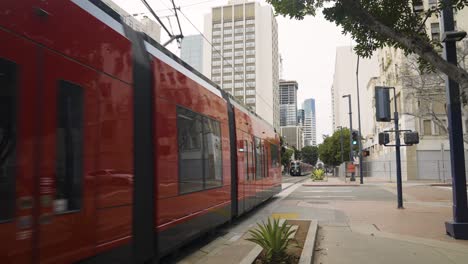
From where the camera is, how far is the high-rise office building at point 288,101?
138 m

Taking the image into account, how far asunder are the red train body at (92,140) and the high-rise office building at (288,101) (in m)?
128

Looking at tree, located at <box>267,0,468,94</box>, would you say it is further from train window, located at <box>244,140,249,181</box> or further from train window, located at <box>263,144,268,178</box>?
train window, located at <box>263,144,268,178</box>

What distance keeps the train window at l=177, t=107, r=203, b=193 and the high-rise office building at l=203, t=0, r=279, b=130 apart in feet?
8.23

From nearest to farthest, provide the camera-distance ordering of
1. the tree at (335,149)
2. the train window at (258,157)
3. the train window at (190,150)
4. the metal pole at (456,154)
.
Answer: the train window at (190,150) → the metal pole at (456,154) → the train window at (258,157) → the tree at (335,149)

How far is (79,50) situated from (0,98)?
3.81 feet


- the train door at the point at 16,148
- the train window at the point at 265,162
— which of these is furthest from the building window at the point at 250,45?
the train door at the point at 16,148

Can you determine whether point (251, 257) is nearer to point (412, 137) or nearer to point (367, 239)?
point (367, 239)

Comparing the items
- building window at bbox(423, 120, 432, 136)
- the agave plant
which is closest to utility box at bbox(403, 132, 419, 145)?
the agave plant

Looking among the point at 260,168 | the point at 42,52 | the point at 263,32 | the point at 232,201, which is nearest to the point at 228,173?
the point at 232,201

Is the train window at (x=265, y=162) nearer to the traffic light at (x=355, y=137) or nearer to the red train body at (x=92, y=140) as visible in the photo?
the red train body at (x=92, y=140)

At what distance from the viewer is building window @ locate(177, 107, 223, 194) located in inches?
285

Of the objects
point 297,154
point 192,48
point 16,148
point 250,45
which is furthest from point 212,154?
point 297,154

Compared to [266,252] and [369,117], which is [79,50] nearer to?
[266,252]

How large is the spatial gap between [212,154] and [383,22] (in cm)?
388
